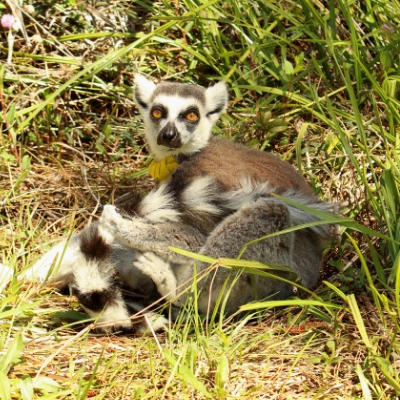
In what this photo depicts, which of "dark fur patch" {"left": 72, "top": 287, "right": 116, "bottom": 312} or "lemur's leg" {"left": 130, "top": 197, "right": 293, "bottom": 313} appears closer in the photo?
"dark fur patch" {"left": 72, "top": 287, "right": 116, "bottom": 312}

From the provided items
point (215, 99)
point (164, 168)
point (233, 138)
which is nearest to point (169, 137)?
point (164, 168)

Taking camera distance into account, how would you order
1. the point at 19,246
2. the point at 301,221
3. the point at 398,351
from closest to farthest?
1. the point at 398,351
2. the point at 301,221
3. the point at 19,246

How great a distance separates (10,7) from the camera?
5.24 meters

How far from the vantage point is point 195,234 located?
3.46m

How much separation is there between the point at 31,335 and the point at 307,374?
137 cm

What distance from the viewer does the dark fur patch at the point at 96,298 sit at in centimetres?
321

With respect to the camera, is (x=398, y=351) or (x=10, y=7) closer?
(x=398, y=351)

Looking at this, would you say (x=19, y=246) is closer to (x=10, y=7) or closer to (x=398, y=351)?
(x=10, y=7)

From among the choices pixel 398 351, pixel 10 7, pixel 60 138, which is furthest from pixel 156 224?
pixel 10 7

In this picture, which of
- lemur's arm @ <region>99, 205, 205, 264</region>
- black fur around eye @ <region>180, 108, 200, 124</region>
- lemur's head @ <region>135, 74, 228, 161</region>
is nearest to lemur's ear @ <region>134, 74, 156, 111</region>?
lemur's head @ <region>135, 74, 228, 161</region>

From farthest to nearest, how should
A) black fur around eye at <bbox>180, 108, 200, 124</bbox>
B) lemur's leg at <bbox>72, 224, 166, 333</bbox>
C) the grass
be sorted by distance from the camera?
black fur around eye at <bbox>180, 108, 200, 124</bbox> → lemur's leg at <bbox>72, 224, 166, 333</bbox> → the grass

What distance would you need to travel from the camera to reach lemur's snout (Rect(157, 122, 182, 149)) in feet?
12.4

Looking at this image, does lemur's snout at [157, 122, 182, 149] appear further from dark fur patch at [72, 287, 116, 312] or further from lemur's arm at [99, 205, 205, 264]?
dark fur patch at [72, 287, 116, 312]

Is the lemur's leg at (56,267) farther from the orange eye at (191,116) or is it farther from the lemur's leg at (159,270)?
the orange eye at (191,116)
